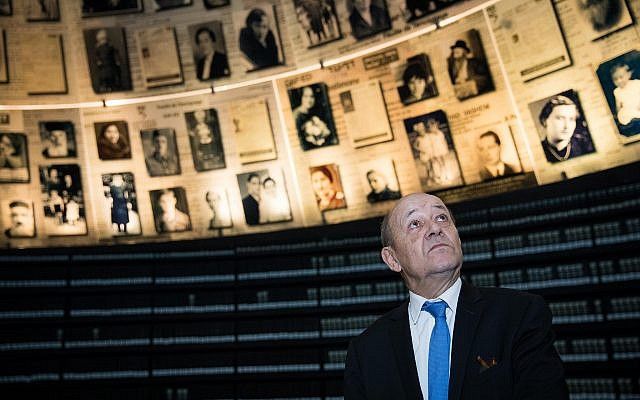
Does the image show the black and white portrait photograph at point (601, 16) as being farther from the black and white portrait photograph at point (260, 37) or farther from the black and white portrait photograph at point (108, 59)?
the black and white portrait photograph at point (108, 59)

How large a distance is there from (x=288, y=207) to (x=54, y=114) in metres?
2.95

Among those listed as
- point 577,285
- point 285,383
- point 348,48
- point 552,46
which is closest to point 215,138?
point 348,48

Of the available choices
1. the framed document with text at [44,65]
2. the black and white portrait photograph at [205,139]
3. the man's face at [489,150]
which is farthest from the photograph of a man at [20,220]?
the man's face at [489,150]

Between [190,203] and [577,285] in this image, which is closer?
[577,285]

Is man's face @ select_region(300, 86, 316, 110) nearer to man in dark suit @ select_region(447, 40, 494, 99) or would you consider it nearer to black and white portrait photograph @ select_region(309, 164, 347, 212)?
black and white portrait photograph @ select_region(309, 164, 347, 212)

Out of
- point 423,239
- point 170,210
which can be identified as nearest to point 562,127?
point 423,239

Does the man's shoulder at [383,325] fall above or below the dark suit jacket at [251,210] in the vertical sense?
below

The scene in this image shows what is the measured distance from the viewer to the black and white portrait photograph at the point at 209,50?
691 cm

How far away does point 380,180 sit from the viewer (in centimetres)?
637

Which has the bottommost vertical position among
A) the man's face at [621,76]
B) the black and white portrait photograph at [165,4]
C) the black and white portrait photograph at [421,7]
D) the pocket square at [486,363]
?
the pocket square at [486,363]

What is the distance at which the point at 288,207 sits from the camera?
263 inches

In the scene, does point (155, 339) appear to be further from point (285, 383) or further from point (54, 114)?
point (54, 114)

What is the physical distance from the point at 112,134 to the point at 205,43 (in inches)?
60.4

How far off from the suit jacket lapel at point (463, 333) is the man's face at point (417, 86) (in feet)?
13.9
